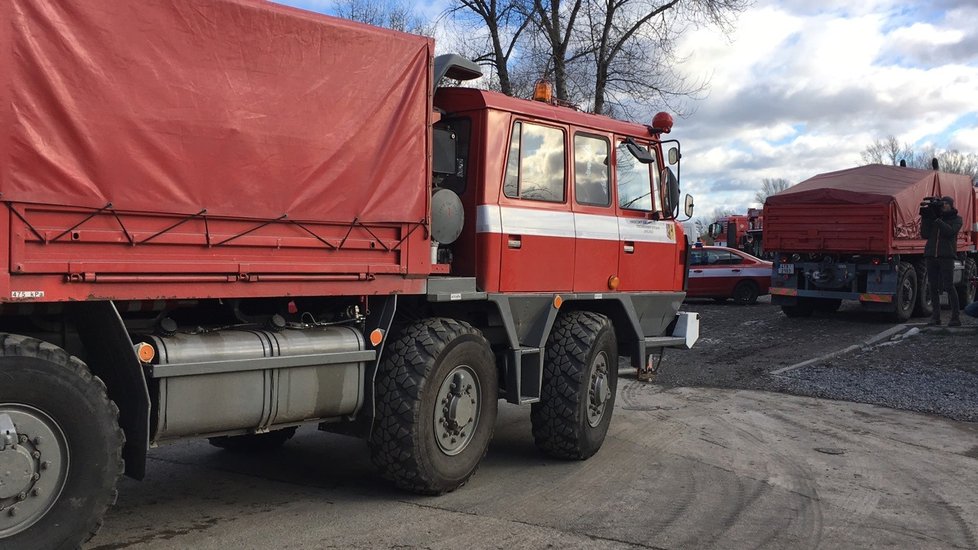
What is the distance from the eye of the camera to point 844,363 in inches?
498

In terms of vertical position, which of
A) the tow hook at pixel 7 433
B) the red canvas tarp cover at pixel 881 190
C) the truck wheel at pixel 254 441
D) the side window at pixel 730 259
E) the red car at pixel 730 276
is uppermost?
the red canvas tarp cover at pixel 881 190

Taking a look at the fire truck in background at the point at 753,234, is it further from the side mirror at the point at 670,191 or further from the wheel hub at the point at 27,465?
the wheel hub at the point at 27,465

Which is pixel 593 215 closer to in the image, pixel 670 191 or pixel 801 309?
pixel 670 191

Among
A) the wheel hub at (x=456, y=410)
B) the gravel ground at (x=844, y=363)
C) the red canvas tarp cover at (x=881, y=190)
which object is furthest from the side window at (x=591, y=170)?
the red canvas tarp cover at (x=881, y=190)

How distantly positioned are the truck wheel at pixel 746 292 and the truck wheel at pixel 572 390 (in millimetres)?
16021

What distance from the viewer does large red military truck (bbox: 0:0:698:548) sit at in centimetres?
416

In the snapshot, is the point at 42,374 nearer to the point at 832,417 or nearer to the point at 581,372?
the point at 581,372

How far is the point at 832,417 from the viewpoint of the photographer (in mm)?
9453

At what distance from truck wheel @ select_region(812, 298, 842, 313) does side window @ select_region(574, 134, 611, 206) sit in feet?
39.0

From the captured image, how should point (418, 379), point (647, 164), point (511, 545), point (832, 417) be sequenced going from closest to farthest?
point (511, 545) < point (418, 379) < point (647, 164) < point (832, 417)

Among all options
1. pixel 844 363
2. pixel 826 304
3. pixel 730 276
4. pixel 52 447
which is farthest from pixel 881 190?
pixel 52 447

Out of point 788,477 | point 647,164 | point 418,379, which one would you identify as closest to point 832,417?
point 788,477

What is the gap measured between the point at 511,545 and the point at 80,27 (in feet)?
11.6

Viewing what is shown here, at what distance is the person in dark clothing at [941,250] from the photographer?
51.1 ft
